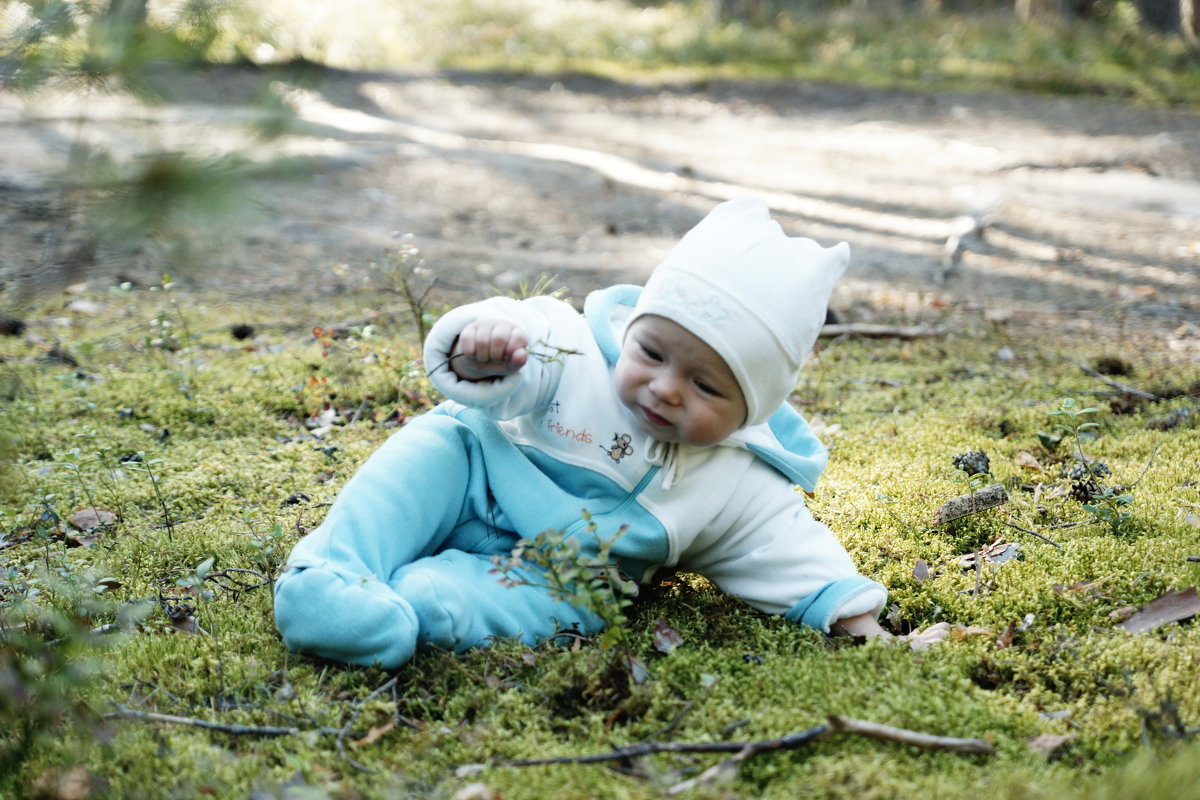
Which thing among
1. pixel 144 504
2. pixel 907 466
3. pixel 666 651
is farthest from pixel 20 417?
pixel 907 466

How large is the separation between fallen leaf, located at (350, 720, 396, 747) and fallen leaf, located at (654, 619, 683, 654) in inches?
26.9

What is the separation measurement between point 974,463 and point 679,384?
4.85 ft

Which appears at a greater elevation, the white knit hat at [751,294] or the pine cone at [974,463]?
the white knit hat at [751,294]

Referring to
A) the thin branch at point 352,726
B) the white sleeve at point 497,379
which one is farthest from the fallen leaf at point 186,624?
the white sleeve at point 497,379

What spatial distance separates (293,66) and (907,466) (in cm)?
245

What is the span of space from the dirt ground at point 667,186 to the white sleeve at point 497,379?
55 centimetres

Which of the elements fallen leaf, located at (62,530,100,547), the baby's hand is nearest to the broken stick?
the baby's hand

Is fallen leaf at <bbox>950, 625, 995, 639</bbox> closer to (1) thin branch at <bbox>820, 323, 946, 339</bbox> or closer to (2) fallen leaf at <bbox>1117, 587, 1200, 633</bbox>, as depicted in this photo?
(2) fallen leaf at <bbox>1117, 587, 1200, 633</bbox>

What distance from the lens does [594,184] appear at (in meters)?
9.23

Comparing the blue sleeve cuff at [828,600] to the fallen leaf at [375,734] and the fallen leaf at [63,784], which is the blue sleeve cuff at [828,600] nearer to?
the fallen leaf at [375,734]

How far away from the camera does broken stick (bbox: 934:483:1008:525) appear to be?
3.11 meters

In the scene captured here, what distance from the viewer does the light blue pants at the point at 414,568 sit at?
2.28 meters

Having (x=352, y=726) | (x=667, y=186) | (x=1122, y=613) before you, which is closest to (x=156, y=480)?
(x=352, y=726)

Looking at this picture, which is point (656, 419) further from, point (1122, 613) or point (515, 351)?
point (1122, 613)
